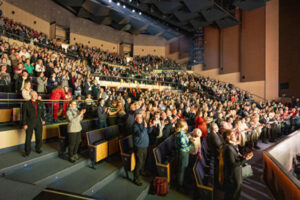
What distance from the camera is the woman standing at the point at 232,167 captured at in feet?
8.27

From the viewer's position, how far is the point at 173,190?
318 centimetres

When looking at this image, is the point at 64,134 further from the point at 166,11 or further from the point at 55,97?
the point at 166,11

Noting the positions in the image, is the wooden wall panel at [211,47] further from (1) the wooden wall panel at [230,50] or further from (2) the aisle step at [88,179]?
(2) the aisle step at [88,179]

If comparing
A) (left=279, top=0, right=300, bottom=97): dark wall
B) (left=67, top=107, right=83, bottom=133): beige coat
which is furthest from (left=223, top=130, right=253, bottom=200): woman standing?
(left=279, top=0, right=300, bottom=97): dark wall

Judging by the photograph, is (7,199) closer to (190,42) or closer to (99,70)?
(99,70)

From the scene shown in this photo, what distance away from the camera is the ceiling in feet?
48.4

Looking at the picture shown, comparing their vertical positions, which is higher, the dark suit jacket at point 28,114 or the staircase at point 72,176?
the dark suit jacket at point 28,114

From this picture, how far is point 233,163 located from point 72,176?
299 centimetres

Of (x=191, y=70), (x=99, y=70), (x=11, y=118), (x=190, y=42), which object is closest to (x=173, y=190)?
(x=11, y=118)

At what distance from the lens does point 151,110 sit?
5762 mm

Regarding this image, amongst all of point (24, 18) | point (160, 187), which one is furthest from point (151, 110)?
point (24, 18)

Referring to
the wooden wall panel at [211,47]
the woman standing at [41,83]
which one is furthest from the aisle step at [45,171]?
the wooden wall panel at [211,47]

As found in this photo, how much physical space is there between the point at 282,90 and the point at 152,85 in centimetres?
1203

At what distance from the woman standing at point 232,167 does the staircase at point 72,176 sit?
0.86 m
